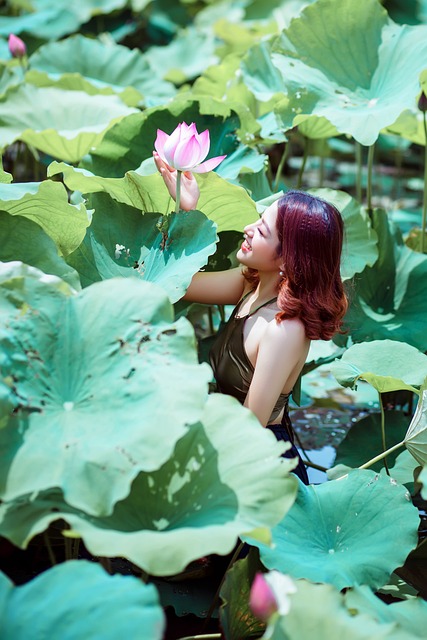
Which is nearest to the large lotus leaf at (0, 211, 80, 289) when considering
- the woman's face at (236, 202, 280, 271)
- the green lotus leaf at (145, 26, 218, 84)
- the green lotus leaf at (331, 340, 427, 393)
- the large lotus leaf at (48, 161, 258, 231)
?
the large lotus leaf at (48, 161, 258, 231)

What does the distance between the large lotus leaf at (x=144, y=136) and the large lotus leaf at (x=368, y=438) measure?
78cm

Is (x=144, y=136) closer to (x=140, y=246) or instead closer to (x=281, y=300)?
(x=140, y=246)

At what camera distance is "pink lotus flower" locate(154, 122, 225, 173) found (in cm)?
146

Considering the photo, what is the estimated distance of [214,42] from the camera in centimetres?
436

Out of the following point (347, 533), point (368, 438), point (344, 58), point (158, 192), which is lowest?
point (368, 438)

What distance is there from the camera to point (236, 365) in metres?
1.59

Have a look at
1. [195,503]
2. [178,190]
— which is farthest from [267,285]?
[195,503]

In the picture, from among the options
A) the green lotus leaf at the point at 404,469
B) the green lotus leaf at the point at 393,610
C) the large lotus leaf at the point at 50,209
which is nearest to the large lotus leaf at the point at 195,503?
the green lotus leaf at the point at 393,610

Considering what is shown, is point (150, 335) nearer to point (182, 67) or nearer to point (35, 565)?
point (35, 565)

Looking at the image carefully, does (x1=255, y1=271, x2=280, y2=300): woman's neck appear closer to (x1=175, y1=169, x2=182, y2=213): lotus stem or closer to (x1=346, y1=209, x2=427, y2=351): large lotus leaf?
(x1=175, y1=169, x2=182, y2=213): lotus stem

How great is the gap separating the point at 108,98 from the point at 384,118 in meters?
1.00

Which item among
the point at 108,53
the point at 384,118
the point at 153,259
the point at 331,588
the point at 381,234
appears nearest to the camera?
the point at 331,588

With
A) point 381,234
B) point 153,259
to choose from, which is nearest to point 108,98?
point 381,234

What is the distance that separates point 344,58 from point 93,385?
1446 millimetres
